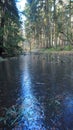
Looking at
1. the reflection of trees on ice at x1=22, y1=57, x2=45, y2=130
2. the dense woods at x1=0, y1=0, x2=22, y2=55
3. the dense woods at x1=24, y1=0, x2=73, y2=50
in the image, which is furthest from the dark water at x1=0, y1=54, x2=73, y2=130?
the dense woods at x1=24, y1=0, x2=73, y2=50

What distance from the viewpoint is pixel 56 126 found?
4.64 meters

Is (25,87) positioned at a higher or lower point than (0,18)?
lower

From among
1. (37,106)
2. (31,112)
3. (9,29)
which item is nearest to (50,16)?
(9,29)

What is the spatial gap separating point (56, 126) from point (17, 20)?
22647mm

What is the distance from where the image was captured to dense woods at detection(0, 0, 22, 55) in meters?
24.1

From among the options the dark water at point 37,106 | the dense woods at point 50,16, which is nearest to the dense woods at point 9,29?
the dense woods at point 50,16

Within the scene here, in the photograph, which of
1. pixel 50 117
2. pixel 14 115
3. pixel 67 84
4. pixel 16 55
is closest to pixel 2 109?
pixel 14 115

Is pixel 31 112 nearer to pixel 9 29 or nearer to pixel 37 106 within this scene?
pixel 37 106

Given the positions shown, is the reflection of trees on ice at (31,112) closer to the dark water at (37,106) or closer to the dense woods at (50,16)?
the dark water at (37,106)

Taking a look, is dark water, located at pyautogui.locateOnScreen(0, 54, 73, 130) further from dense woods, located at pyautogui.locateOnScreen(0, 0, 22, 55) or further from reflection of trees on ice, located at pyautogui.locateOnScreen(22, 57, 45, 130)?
dense woods, located at pyautogui.locateOnScreen(0, 0, 22, 55)

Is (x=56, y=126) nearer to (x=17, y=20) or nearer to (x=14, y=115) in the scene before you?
(x=14, y=115)

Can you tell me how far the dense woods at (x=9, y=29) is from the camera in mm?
24125

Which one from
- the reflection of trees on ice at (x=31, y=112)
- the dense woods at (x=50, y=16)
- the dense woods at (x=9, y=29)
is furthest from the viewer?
the dense woods at (x=50, y=16)

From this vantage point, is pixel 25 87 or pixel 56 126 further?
pixel 25 87
